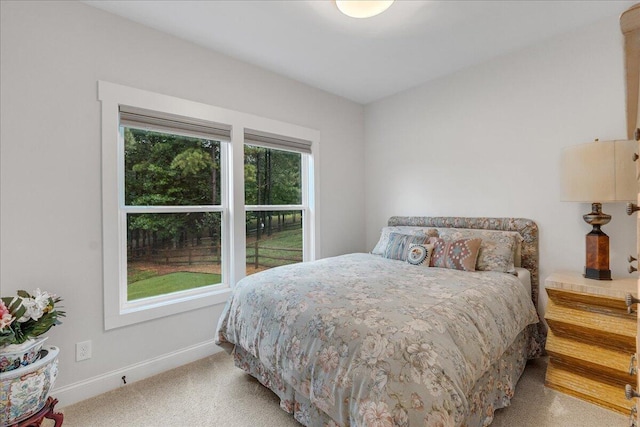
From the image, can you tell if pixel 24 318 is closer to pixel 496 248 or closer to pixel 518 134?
pixel 496 248

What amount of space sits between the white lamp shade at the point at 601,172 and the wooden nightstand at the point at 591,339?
0.59m

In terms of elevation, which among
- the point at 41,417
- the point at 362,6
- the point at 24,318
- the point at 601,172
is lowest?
the point at 41,417

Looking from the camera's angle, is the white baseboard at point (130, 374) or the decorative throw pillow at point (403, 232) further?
the decorative throw pillow at point (403, 232)

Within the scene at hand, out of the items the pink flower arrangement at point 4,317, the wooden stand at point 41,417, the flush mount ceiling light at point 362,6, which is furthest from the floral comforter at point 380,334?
the flush mount ceiling light at point 362,6

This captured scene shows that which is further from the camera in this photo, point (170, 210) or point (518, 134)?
point (518, 134)

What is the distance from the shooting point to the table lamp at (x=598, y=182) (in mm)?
1891

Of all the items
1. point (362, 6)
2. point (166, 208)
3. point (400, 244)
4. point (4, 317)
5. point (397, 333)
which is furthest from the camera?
point (400, 244)

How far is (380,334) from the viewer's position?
4.17 feet

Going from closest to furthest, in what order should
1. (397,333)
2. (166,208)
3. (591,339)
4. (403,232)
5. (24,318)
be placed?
(397,333) → (24,318) → (591,339) → (166,208) → (403,232)

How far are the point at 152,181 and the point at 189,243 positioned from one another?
61cm

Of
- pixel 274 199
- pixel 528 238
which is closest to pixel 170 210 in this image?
pixel 274 199

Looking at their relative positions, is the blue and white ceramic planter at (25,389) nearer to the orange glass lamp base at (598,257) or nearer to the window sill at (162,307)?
the window sill at (162,307)

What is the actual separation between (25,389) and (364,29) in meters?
3.03

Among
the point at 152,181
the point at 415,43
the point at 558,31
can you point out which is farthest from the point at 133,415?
the point at 558,31
